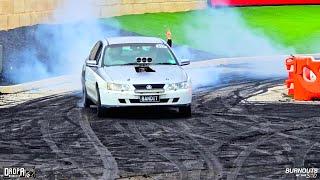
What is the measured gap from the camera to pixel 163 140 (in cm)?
1577

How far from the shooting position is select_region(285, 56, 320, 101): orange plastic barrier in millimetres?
21750

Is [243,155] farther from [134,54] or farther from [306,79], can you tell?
[306,79]

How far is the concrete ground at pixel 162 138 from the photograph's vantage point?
13.1 m

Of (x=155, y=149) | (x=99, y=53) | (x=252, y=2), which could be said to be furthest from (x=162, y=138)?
(x=252, y=2)

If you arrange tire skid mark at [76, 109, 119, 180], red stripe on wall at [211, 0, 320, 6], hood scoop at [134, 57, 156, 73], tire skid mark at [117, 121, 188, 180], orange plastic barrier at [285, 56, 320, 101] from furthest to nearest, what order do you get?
red stripe on wall at [211, 0, 320, 6] → orange plastic barrier at [285, 56, 320, 101] → hood scoop at [134, 57, 156, 73] → tire skid mark at [117, 121, 188, 180] → tire skid mark at [76, 109, 119, 180]

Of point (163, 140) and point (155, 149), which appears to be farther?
point (163, 140)

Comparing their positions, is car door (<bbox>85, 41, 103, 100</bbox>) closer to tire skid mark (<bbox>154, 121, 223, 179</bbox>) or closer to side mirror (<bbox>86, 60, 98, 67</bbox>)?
side mirror (<bbox>86, 60, 98, 67</bbox>)

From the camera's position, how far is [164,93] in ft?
60.5

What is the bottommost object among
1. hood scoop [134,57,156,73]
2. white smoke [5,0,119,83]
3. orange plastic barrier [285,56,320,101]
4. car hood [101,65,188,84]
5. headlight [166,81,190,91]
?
white smoke [5,0,119,83]

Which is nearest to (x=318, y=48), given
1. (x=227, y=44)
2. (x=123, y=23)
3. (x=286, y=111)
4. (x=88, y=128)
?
(x=227, y=44)

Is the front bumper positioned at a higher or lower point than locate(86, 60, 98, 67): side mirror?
lower

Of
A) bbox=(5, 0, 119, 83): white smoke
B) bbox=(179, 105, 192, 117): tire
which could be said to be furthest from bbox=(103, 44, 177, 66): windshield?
bbox=(5, 0, 119, 83): white smoke

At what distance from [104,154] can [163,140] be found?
161 cm

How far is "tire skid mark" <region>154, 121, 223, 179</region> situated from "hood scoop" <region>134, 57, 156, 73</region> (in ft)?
6.19
